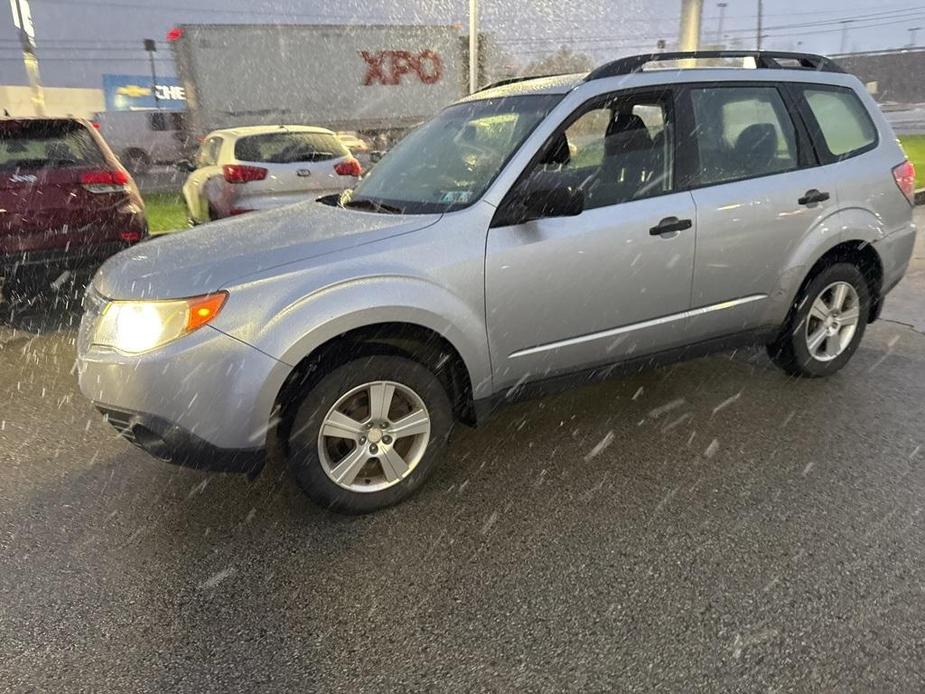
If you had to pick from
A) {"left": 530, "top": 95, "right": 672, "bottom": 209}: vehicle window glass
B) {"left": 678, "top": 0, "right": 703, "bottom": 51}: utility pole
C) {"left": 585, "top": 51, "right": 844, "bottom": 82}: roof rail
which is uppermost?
{"left": 678, "top": 0, "right": 703, "bottom": 51}: utility pole

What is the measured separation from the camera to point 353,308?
2.87 meters

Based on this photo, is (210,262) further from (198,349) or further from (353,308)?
(353,308)

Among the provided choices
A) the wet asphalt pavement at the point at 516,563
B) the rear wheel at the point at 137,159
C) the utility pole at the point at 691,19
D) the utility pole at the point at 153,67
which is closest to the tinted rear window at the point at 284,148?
the wet asphalt pavement at the point at 516,563

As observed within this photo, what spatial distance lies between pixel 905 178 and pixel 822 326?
1.04 meters

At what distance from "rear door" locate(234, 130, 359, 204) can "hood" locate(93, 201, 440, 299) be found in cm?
513

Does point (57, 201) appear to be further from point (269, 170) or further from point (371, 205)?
point (371, 205)

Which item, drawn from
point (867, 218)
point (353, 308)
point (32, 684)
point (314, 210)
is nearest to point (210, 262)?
point (353, 308)

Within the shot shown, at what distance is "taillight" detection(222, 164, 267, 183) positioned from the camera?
8.44 m

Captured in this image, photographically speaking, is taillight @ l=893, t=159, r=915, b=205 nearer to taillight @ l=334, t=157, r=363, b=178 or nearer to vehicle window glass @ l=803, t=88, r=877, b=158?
vehicle window glass @ l=803, t=88, r=877, b=158

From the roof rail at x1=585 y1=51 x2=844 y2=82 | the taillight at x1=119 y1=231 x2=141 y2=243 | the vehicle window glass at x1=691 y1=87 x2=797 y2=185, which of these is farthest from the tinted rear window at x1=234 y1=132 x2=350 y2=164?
the vehicle window glass at x1=691 y1=87 x2=797 y2=185

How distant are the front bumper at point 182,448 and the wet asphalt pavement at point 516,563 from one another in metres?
0.35

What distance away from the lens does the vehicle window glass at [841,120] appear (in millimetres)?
4211

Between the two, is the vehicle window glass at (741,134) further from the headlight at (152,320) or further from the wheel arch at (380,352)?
the headlight at (152,320)

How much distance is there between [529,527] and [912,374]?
9.93 feet
